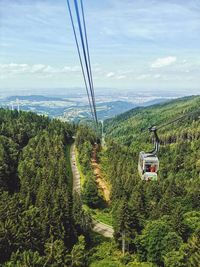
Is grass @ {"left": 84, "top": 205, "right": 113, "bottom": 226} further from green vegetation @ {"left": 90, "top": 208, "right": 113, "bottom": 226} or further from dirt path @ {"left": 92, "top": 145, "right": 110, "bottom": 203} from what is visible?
dirt path @ {"left": 92, "top": 145, "right": 110, "bottom": 203}

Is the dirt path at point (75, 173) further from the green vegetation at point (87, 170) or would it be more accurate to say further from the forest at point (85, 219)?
the forest at point (85, 219)

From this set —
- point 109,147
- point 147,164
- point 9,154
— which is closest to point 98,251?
point 147,164

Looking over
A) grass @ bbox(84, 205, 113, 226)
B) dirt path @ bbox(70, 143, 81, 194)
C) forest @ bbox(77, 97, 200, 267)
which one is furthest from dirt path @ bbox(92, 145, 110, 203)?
grass @ bbox(84, 205, 113, 226)

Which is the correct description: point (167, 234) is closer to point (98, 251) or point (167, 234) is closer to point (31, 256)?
point (98, 251)

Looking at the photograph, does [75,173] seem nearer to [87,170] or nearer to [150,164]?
[87,170]

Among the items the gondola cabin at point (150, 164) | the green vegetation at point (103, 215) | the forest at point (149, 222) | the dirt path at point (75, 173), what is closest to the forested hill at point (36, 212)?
the dirt path at point (75, 173)

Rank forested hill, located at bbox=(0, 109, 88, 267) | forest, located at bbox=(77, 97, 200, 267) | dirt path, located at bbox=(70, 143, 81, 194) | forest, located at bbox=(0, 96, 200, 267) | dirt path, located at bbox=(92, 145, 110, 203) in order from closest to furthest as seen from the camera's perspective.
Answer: forested hill, located at bbox=(0, 109, 88, 267)
forest, located at bbox=(0, 96, 200, 267)
forest, located at bbox=(77, 97, 200, 267)
dirt path, located at bbox=(92, 145, 110, 203)
dirt path, located at bbox=(70, 143, 81, 194)
